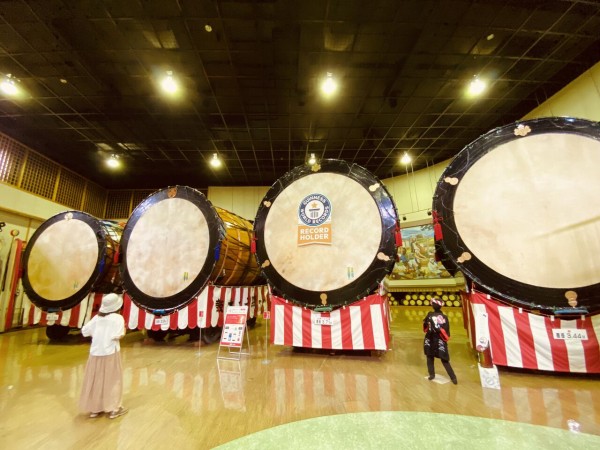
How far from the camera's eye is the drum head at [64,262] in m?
5.18

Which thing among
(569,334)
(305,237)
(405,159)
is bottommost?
(569,334)

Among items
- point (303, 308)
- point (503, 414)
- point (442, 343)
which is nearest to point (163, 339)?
point (303, 308)

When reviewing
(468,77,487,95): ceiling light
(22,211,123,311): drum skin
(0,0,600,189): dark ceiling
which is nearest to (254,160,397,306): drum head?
(0,0,600,189): dark ceiling

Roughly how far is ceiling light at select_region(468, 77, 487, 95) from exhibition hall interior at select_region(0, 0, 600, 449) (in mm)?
49

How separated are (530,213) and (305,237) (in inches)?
122

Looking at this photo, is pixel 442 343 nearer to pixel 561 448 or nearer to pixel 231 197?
pixel 561 448

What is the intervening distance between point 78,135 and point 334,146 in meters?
8.24

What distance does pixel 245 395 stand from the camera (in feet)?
8.46

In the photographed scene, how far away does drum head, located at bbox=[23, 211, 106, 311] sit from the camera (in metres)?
5.18

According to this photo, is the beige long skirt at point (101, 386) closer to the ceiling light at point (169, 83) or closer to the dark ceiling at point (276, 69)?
the dark ceiling at point (276, 69)

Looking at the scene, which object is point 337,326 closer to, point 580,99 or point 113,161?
point 580,99

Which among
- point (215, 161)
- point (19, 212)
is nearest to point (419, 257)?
point (215, 161)

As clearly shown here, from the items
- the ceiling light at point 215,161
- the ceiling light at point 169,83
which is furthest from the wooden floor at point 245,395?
the ceiling light at point 215,161

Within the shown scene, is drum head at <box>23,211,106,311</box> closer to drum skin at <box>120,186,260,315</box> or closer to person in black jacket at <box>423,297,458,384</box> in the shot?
drum skin at <box>120,186,260,315</box>
